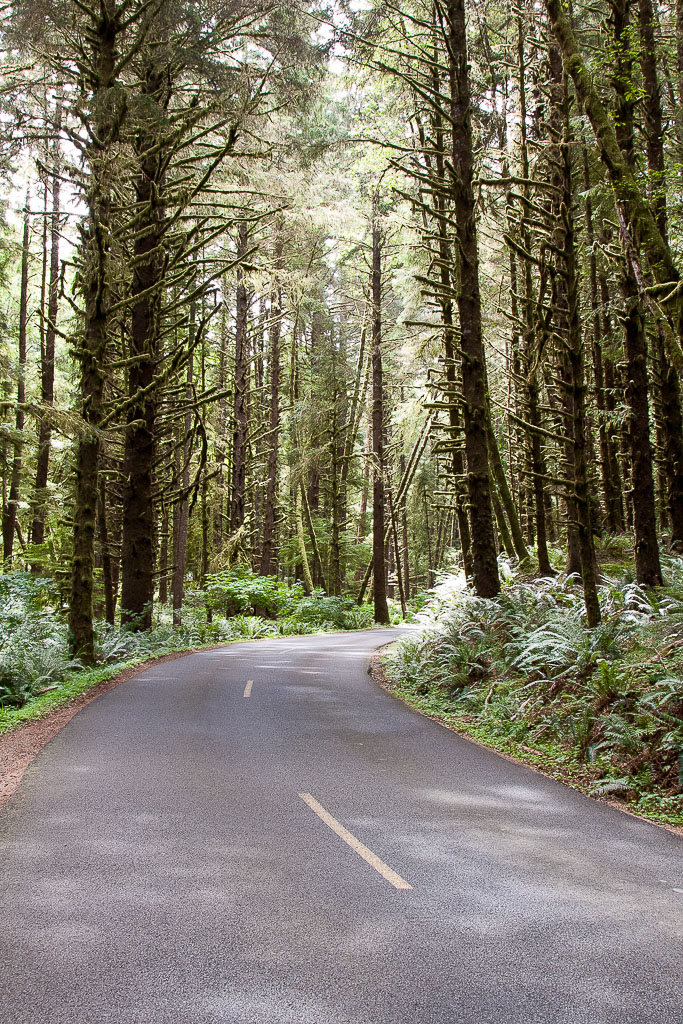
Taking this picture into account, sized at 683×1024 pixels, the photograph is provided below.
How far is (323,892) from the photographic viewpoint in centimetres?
428

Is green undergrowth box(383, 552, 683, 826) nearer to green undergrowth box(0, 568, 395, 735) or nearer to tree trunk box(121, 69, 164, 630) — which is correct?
green undergrowth box(0, 568, 395, 735)

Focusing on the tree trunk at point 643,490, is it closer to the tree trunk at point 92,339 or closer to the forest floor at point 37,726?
the forest floor at point 37,726


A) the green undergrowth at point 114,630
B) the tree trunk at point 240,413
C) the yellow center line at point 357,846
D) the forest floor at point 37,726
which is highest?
the tree trunk at point 240,413

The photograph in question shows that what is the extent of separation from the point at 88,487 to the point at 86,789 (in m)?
9.06

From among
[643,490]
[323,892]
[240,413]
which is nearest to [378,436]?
[240,413]

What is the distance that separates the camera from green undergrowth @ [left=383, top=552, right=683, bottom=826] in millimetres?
6902

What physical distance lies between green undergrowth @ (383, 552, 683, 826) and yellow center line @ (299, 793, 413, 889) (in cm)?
265

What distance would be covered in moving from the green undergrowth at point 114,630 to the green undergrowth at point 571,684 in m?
5.79

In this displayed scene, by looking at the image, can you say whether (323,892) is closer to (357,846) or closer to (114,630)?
(357,846)

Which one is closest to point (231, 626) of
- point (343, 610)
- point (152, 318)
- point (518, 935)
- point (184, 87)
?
point (343, 610)

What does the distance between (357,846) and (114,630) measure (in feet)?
48.5

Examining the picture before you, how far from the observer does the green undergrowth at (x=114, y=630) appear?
1171 centimetres

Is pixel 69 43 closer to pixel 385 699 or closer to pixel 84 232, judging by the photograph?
pixel 84 232

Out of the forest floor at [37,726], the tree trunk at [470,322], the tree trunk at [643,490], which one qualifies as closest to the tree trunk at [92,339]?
the forest floor at [37,726]
